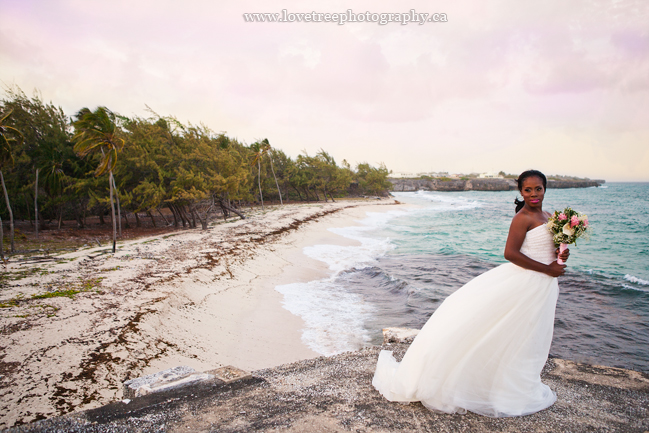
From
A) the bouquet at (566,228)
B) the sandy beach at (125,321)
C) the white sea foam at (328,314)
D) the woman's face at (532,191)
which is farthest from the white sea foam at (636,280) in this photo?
the woman's face at (532,191)

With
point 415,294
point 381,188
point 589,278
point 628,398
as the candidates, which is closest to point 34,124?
point 415,294

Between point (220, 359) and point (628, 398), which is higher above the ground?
point (628, 398)

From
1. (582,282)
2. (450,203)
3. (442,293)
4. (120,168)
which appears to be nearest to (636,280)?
(582,282)

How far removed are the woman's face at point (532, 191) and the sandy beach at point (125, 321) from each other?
4.96 meters

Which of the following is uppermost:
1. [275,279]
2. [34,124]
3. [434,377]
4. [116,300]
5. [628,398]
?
[34,124]

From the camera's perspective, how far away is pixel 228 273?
1063 cm

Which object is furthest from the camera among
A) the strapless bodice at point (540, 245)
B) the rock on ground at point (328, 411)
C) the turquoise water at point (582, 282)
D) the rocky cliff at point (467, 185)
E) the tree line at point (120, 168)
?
the rocky cliff at point (467, 185)

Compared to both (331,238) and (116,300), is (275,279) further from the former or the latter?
(331,238)

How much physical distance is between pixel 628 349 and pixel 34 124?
98.6ft

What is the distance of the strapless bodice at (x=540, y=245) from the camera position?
9.43ft

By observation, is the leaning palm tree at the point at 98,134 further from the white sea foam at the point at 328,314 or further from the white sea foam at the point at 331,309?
the white sea foam at the point at 331,309

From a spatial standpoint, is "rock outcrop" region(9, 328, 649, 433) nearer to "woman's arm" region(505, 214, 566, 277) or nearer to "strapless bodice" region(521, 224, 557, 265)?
"woman's arm" region(505, 214, 566, 277)

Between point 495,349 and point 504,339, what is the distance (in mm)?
126

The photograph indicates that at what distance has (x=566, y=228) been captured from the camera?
8.92 feet
